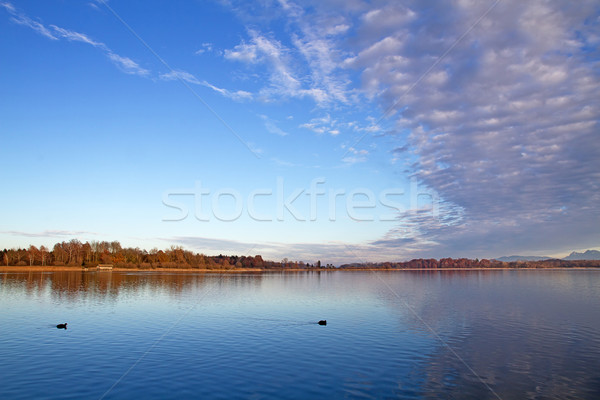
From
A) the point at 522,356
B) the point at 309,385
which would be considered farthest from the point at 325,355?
the point at 522,356

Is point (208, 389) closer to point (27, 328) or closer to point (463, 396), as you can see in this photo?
point (463, 396)

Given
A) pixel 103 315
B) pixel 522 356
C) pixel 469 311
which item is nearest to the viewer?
pixel 522 356

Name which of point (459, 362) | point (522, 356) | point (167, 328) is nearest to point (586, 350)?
point (522, 356)

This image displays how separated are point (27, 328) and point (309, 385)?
28.7 meters

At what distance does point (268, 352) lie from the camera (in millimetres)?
26422

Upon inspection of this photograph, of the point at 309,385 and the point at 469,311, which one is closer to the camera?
the point at 309,385

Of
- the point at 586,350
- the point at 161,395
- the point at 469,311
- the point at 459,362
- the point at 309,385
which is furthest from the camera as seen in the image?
the point at 469,311

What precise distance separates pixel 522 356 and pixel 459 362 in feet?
17.6

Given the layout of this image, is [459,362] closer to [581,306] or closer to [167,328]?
[167,328]

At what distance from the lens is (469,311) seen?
47250 mm

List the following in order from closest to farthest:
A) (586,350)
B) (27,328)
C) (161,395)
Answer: (161,395)
(586,350)
(27,328)

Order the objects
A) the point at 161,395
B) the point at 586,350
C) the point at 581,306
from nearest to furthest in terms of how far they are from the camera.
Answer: the point at 161,395 → the point at 586,350 → the point at 581,306

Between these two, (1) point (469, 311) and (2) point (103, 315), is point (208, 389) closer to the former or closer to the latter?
(2) point (103, 315)

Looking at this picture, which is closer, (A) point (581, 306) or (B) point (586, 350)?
(B) point (586, 350)
